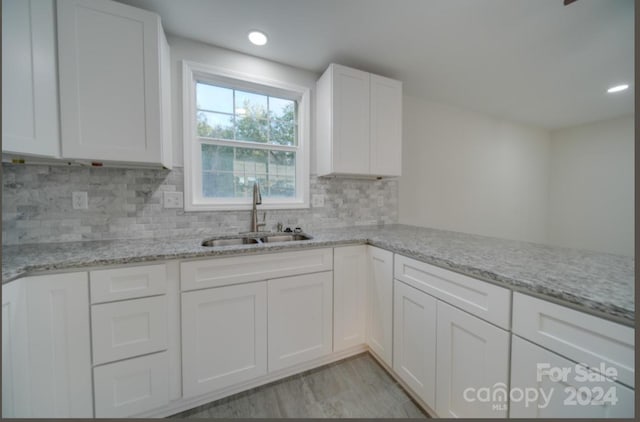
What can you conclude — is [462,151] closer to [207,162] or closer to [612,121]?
[612,121]

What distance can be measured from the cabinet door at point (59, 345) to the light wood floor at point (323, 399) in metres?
0.49

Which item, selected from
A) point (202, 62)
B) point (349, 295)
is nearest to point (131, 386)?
point (349, 295)

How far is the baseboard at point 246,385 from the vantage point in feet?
3.97

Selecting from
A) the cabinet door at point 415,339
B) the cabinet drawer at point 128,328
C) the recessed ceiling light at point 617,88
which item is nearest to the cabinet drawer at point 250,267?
the cabinet drawer at point 128,328

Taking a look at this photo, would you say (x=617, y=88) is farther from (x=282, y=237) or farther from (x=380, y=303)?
(x=282, y=237)

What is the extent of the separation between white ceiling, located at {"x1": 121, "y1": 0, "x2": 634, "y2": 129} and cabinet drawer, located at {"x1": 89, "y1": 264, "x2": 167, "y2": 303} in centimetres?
154

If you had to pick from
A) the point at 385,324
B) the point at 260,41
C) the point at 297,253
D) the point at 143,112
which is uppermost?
the point at 260,41

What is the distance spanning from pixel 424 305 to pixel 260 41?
6.71 feet

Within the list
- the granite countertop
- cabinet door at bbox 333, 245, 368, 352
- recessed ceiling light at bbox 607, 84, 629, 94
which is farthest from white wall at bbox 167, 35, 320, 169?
recessed ceiling light at bbox 607, 84, 629, 94

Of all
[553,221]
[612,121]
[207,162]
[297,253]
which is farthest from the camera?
[553,221]

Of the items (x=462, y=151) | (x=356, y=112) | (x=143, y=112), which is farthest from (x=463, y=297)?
(x=462, y=151)

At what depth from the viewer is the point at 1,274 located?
80 centimetres

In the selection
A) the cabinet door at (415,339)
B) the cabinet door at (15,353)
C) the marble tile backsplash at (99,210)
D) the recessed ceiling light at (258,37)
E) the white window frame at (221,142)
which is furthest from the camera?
the white window frame at (221,142)

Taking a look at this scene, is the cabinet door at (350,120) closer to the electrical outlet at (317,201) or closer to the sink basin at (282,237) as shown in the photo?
the electrical outlet at (317,201)
